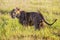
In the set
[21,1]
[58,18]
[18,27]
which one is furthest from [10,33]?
[58,18]

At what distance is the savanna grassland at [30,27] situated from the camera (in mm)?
1976

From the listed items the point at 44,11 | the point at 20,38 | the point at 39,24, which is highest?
the point at 44,11

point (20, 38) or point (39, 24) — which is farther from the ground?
point (39, 24)

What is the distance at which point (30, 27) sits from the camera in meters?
2.01

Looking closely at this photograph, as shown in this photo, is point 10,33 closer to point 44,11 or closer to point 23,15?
point 23,15

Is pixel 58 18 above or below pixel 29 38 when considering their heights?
above

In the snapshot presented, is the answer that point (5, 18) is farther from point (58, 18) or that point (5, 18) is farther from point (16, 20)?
point (58, 18)

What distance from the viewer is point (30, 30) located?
1999 mm

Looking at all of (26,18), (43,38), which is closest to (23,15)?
(26,18)

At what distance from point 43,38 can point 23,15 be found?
31 cm

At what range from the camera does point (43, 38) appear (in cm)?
198

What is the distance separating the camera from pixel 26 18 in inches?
79.7

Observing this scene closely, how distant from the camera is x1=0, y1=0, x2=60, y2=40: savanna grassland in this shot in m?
1.98

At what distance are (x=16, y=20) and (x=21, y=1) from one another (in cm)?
20
